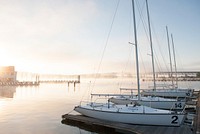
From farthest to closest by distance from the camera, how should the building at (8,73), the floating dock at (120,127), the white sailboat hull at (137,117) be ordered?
1. the building at (8,73)
2. the white sailboat hull at (137,117)
3. the floating dock at (120,127)

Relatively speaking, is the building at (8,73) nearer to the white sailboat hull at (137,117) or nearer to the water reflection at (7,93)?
the water reflection at (7,93)

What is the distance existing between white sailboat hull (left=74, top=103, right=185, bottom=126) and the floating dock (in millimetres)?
463

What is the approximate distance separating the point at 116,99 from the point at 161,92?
12699 millimetres

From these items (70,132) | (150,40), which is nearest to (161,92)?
Answer: (150,40)

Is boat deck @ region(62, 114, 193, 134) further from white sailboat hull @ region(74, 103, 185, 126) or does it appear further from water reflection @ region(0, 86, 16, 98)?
water reflection @ region(0, 86, 16, 98)

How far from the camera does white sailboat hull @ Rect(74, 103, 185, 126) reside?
16.0 metres

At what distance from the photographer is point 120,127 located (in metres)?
16.3

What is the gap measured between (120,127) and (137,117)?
165cm

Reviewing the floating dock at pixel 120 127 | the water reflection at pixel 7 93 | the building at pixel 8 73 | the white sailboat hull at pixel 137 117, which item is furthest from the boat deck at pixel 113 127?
the building at pixel 8 73

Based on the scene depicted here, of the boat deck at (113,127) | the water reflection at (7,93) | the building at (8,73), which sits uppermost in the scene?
the building at (8,73)

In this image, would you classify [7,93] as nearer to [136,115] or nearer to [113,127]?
[113,127]

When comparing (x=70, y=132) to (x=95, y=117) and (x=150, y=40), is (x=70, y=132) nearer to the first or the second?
(x=95, y=117)

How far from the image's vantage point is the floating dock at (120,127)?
14.7 meters

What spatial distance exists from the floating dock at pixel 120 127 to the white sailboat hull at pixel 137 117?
46 centimetres
